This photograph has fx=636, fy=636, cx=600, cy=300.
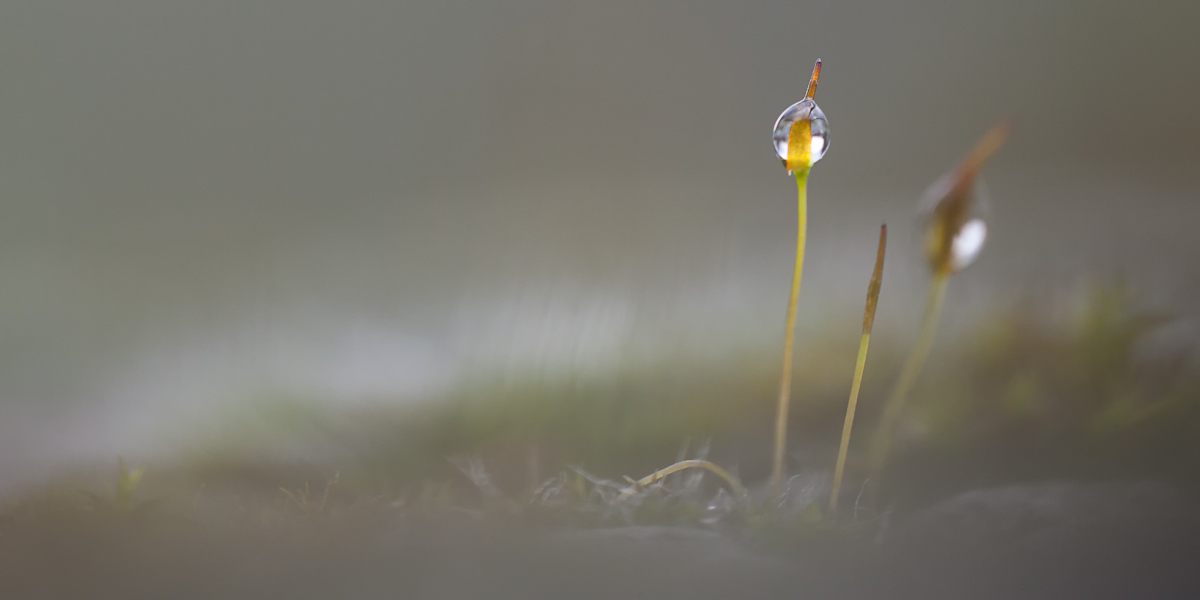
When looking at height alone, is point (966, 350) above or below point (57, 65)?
below

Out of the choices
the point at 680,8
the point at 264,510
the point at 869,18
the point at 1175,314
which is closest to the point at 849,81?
the point at 869,18

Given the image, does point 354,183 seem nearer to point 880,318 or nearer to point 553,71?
point 553,71

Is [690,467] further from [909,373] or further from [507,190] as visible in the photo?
[507,190]

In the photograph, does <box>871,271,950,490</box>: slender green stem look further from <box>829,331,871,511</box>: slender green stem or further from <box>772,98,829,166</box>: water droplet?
<box>772,98,829,166</box>: water droplet

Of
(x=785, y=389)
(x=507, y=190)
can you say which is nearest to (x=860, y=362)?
(x=785, y=389)

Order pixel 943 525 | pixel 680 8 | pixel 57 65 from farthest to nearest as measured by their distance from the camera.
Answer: pixel 680 8 → pixel 57 65 → pixel 943 525

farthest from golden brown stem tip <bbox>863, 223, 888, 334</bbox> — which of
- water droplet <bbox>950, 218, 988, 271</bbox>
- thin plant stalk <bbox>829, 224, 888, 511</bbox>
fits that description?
water droplet <bbox>950, 218, 988, 271</bbox>

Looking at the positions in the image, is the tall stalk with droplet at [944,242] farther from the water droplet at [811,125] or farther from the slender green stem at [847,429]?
the water droplet at [811,125]
